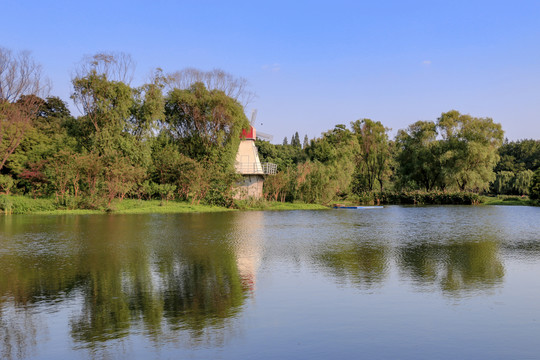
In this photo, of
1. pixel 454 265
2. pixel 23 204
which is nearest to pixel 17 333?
pixel 454 265

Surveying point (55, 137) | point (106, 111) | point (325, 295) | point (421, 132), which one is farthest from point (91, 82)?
point (421, 132)

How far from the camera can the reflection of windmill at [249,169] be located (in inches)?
1952

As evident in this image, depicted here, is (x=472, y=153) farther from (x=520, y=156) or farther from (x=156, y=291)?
(x=156, y=291)

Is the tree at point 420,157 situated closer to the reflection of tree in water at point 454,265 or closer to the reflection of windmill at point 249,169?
the reflection of windmill at point 249,169

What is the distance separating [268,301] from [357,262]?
515 cm

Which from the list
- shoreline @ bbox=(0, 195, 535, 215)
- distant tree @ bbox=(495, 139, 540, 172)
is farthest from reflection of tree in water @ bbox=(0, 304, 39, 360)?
distant tree @ bbox=(495, 139, 540, 172)

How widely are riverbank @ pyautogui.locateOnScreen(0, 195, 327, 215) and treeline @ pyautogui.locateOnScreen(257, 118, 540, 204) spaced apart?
11.5 ft

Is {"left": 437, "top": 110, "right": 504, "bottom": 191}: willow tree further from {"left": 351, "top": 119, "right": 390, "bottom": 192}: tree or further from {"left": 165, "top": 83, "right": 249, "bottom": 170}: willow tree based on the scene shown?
{"left": 165, "top": 83, "right": 249, "bottom": 170}: willow tree

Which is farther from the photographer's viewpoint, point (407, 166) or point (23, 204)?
point (407, 166)

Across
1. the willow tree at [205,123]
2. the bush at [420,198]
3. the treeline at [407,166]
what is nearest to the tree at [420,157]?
the treeline at [407,166]

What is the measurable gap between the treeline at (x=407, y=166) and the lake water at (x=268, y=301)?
105 ft

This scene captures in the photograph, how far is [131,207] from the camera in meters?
38.5

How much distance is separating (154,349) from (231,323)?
4.79 ft

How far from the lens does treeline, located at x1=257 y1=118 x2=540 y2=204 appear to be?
162 ft
